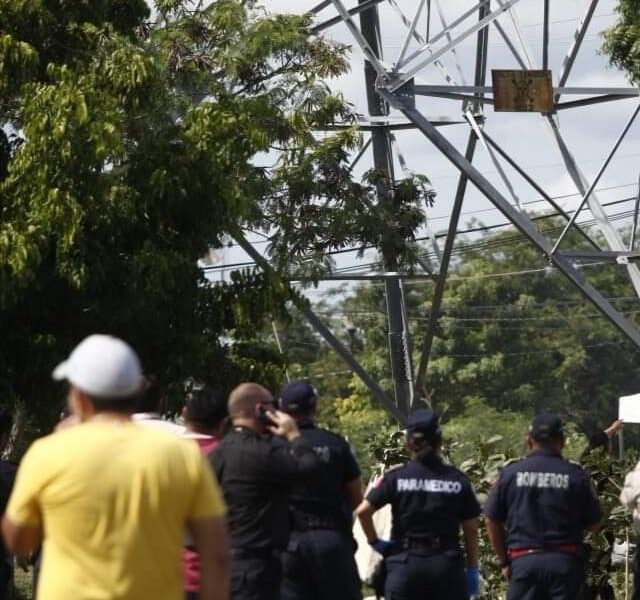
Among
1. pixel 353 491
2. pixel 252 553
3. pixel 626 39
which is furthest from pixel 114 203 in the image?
pixel 252 553

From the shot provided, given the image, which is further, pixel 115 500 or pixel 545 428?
pixel 545 428

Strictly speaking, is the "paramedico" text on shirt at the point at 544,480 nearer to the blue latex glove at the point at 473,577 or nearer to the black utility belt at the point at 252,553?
the blue latex glove at the point at 473,577

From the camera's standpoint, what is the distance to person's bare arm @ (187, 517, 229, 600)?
451cm

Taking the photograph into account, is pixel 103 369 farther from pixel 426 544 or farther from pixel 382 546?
pixel 382 546

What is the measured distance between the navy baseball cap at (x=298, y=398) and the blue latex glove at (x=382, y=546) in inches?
41.4

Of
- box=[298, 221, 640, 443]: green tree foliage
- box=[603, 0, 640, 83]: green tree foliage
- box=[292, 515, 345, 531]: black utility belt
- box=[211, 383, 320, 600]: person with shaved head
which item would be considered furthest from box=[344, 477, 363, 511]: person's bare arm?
box=[298, 221, 640, 443]: green tree foliage

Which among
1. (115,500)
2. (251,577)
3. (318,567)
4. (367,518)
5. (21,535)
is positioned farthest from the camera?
(367,518)

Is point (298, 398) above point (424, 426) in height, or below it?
above

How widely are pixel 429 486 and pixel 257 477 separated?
1578mm

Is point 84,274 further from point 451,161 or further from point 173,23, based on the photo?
point 451,161

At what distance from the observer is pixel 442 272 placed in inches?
866

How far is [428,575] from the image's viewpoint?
8.60 metres

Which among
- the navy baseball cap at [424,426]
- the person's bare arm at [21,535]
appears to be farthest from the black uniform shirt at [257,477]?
the person's bare arm at [21,535]

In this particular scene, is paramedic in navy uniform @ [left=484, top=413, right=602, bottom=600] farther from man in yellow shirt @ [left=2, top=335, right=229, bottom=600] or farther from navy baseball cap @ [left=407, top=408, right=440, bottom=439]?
man in yellow shirt @ [left=2, top=335, right=229, bottom=600]
